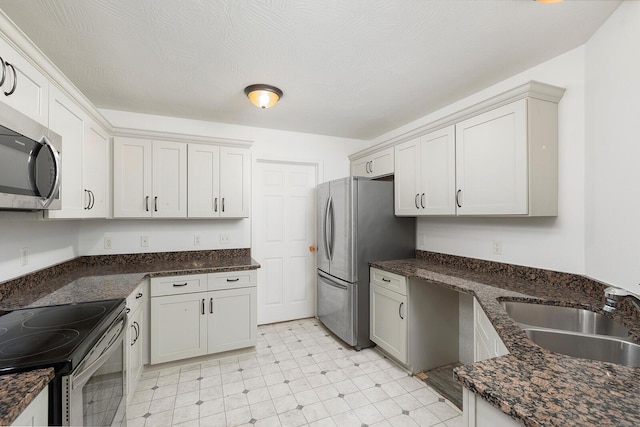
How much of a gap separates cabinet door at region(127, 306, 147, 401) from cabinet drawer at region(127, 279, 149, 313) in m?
0.05

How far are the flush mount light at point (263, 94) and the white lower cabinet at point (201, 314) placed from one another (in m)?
1.58

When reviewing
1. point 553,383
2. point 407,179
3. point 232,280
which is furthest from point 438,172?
point 232,280

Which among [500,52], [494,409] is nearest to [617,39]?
[500,52]

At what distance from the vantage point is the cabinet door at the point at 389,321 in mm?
2430

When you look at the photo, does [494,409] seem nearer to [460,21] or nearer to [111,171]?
[460,21]

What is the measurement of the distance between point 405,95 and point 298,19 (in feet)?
4.40

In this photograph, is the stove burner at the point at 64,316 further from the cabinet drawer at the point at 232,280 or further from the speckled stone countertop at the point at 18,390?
the cabinet drawer at the point at 232,280

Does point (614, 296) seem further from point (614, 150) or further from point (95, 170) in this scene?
point (95, 170)

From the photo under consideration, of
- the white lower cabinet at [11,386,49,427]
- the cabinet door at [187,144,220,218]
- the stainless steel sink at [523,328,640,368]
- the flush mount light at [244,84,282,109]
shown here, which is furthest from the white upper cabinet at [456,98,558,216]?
the white lower cabinet at [11,386,49,427]

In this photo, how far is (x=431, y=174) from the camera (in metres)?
2.51

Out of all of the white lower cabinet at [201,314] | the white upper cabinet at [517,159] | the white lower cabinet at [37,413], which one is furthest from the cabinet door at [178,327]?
the white upper cabinet at [517,159]

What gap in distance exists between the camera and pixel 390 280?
2.58 m

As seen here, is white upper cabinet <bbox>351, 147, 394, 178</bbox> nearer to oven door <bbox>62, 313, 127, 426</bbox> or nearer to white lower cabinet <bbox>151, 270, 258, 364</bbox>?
white lower cabinet <bbox>151, 270, 258, 364</bbox>

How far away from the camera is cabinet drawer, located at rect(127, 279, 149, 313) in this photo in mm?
1963
